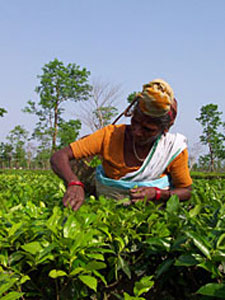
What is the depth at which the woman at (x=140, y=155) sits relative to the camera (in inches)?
75.7

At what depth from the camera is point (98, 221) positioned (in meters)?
1.38

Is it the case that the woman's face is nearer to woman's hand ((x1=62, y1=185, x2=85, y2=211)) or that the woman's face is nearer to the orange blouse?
the orange blouse

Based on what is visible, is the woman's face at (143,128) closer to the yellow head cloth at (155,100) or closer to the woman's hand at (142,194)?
the yellow head cloth at (155,100)

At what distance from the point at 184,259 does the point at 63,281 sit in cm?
45

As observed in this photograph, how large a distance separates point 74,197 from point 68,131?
1095 inches

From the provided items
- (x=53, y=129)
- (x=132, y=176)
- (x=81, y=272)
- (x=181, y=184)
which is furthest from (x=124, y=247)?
(x=53, y=129)

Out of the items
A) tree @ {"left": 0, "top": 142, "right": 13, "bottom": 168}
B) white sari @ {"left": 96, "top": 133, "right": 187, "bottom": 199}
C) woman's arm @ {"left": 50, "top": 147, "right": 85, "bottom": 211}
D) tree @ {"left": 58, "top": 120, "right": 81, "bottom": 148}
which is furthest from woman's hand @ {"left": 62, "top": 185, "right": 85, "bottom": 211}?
tree @ {"left": 0, "top": 142, "right": 13, "bottom": 168}

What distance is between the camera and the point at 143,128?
75.7 inches

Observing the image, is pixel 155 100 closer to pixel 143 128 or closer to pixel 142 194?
pixel 143 128

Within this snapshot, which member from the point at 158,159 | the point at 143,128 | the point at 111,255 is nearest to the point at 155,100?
the point at 143,128

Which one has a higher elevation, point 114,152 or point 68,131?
point 68,131

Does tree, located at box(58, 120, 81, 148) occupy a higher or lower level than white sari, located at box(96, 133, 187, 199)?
higher

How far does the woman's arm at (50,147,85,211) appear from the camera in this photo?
1754 mm

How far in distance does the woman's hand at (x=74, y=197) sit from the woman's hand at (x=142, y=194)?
0.91ft
